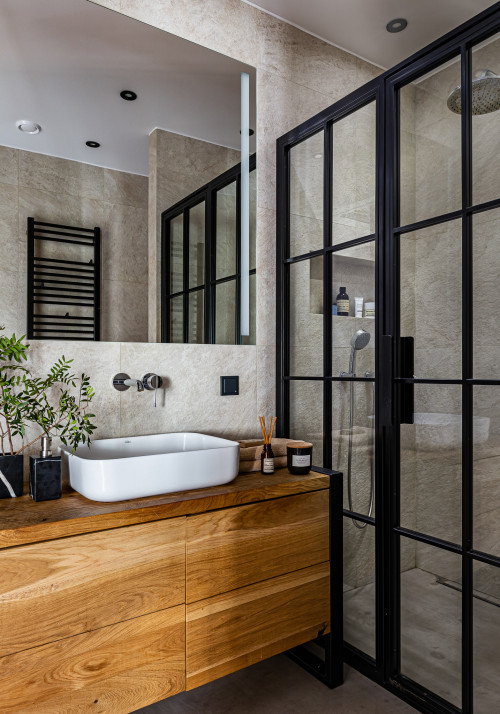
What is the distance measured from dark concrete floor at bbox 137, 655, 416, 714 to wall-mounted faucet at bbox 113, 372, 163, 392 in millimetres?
1097

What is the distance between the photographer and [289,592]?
5.49 feet

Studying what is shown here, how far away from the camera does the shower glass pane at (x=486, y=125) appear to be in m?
1.46

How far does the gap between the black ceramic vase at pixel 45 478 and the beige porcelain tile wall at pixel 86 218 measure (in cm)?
47

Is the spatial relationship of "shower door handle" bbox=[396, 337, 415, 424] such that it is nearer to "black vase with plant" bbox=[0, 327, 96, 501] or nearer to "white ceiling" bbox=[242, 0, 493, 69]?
"black vase with plant" bbox=[0, 327, 96, 501]

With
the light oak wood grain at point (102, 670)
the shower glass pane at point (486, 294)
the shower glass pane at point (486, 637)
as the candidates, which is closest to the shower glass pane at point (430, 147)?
the shower glass pane at point (486, 294)

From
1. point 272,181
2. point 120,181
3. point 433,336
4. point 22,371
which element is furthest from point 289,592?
point 272,181

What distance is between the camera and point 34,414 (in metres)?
1.49

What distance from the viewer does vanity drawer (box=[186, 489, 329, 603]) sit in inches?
58.2

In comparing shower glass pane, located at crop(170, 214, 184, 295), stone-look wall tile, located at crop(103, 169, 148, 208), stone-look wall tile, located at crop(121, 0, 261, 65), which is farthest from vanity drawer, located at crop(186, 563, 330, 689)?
stone-look wall tile, located at crop(121, 0, 261, 65)

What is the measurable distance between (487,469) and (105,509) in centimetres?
111

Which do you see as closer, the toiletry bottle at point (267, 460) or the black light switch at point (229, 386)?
the toiletry bottle at point (267, 460)

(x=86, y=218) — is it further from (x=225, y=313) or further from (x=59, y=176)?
(x=225, y=313)

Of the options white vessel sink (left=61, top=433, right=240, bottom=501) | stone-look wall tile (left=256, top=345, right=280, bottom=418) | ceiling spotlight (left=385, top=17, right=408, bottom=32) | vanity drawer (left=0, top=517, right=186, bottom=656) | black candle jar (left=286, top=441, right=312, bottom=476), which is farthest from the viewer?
ceiling spotlight (left=385, top=17, right=408, bottom=32)

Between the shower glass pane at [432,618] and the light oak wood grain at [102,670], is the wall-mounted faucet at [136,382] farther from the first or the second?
the shower glass pane at [432,618]
